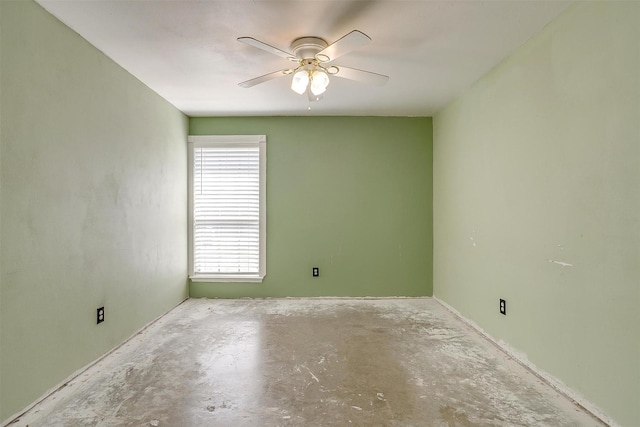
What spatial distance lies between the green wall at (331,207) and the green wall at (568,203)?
1.24 m

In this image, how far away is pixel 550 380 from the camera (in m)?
2.25

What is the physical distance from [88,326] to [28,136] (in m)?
1.35

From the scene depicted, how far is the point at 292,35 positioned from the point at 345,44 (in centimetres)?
48

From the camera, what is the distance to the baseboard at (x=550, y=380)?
1876mm

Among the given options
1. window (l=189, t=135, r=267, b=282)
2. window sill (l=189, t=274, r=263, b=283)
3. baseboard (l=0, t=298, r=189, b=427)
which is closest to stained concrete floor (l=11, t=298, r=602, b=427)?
baseboard (l=0, t=298, r=189, b=427)

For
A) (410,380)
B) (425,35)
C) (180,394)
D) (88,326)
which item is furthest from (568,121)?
(88,326)

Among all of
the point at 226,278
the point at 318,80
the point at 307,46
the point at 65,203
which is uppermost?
the point at 307,46

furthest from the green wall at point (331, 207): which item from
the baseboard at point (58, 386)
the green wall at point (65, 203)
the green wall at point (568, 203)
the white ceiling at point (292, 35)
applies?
the baseboard at point (58, 386)

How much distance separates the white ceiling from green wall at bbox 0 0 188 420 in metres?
0.28

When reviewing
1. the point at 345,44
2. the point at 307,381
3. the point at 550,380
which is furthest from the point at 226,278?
the point at 550,380

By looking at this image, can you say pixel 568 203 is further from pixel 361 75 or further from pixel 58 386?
pixel 58 386

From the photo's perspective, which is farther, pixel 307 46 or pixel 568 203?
pixel 307 46

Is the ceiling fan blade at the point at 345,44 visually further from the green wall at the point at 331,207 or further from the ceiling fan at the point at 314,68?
the green wall at the point at 331,207

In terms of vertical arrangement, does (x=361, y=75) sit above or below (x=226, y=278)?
above
